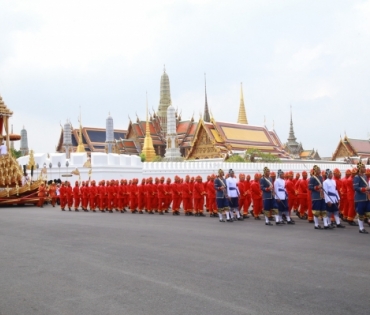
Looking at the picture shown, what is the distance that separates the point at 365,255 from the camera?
7.46 metres

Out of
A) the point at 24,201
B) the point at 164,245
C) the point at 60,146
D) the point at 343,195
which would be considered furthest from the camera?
the point at 60,146

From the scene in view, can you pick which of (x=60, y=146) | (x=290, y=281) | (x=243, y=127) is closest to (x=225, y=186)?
(x=290, y=281)

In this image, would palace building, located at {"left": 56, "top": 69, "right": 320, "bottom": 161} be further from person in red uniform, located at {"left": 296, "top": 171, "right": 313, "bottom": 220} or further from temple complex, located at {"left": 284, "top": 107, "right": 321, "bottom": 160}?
person in red uniform, located at {"left": 296, "top": 171, "right": 313, "bottom": 220}

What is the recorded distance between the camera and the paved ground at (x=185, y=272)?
4867 mm

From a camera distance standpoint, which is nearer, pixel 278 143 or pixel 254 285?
pixel 254 285

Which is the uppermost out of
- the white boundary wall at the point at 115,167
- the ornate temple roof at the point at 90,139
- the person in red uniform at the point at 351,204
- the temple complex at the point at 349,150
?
the ornate temple roof at the point at 90,139

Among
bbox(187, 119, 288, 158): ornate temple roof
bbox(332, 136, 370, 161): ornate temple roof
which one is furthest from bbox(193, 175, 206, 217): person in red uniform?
bbox(332, 136, 370, 161): ornate temple roof

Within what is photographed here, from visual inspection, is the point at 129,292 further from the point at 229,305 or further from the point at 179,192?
the point at 179,192

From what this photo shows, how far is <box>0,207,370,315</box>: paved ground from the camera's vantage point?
16.0 ft

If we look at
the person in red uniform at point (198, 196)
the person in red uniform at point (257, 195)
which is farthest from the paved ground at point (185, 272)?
the person in red uniform at point (198, 196)

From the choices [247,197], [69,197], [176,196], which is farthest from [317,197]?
[69,197]

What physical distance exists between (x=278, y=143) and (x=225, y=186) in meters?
32.1

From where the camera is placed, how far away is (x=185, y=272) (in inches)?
A: 249

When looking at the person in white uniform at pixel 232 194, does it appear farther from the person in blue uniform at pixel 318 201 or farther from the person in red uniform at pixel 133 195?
the person in red uniform at pixel 133 195
